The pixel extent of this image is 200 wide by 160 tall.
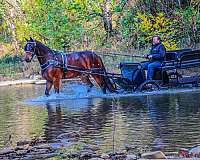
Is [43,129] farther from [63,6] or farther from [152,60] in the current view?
[63,6]

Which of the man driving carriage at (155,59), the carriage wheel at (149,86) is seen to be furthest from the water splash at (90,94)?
the man driving carriage at (155,59)

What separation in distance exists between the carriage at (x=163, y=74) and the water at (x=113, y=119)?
34 cm

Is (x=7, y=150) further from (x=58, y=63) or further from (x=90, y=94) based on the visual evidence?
(x=90, y=94)

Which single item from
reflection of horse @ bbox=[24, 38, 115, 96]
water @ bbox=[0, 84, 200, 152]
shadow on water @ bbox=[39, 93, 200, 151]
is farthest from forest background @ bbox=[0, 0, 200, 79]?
shadow on water @ bbox=[39, 93, 200, 151]

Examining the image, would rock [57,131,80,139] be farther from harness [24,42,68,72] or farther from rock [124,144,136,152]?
harness [24,42,68,72]

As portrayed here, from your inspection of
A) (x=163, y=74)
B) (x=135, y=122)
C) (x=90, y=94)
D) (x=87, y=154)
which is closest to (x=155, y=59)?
(x=163, y=74)

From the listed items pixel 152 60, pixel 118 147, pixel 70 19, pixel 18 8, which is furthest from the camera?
pixel 18 8

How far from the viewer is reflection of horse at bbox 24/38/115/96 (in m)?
21.5

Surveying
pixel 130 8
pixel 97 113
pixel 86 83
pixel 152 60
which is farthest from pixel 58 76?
pixel 130 8

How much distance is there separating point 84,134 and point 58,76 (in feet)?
32.5

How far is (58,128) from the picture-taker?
13.1 m

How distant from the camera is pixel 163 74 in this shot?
67.8 feet

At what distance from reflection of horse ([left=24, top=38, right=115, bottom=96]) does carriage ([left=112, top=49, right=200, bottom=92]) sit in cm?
118

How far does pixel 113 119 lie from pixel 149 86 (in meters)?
6.69
